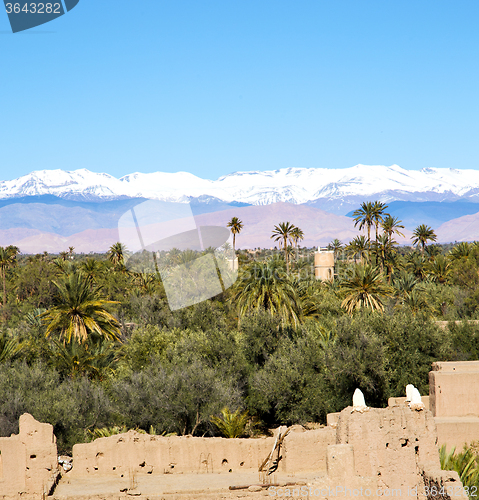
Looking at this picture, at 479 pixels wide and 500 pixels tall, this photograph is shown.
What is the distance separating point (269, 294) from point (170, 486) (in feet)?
55.9

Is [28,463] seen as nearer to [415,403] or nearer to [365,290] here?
[415,403]

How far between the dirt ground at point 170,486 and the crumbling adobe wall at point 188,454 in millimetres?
303

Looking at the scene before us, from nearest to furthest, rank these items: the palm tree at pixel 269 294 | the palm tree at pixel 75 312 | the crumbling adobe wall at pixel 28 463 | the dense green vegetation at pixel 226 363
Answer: the crumbling adobe wall at pixel 28 463, the dense green vegetation at pixel 226 363, the palm tree at pixel 75 312, the palm tree at pixel 269 294

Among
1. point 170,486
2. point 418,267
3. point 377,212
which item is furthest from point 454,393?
point 418,267

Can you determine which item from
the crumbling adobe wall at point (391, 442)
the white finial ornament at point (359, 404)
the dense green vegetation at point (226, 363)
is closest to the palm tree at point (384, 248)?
the dense green vegetation at point (226, 363)

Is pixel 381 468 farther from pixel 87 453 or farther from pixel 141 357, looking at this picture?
pixel 141 357

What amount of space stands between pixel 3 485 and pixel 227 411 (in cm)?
996

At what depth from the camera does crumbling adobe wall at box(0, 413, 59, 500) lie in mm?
15117

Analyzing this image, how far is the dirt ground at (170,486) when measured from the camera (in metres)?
14.2

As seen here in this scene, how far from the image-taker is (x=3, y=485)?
15070 millimetres

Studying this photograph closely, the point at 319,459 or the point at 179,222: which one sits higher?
the point at 179,222

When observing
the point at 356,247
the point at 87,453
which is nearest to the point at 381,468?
the point at 87,453

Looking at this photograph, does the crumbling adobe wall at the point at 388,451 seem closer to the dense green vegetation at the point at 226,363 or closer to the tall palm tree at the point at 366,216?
the dense green vegetation at the point at 226,363

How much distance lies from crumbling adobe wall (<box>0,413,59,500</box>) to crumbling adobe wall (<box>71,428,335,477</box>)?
141cm
